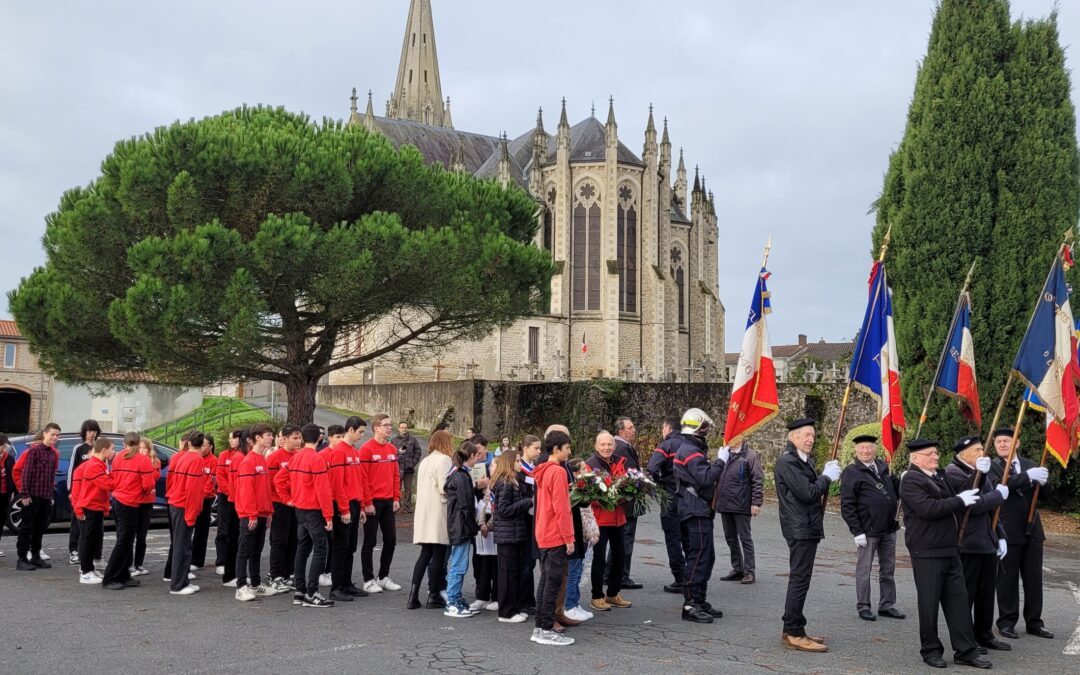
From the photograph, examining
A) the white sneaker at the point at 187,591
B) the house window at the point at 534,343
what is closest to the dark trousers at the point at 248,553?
the white sneaker at the point at 187,591

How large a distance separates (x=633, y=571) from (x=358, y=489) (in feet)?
11.9

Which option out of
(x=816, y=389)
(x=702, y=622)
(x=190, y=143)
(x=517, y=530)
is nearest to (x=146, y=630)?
(x=517, y=530)

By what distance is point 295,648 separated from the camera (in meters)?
6.90

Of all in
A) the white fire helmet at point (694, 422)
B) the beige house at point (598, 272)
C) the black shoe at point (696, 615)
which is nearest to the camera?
the black shoe at point (696, 615)

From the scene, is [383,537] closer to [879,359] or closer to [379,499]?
[379,499]

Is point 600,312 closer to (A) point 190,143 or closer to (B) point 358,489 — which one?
(A) point 190,143

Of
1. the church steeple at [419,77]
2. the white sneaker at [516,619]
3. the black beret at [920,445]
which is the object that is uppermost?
the church steeple at [419,77]

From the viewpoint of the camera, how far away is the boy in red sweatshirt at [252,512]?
892 cm

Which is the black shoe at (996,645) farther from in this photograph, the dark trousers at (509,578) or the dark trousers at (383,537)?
the dark trousers at (383,537)

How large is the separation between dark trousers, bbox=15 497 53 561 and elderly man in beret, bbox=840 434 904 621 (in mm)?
8994

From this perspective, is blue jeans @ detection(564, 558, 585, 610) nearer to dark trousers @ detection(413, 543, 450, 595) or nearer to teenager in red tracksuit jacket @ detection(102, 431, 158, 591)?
dark trousers @ detection(413, 543, 450, 595)

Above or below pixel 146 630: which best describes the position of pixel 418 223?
above

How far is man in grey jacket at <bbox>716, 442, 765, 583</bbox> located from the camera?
989cm

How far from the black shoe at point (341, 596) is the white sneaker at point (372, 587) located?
1.06ft
